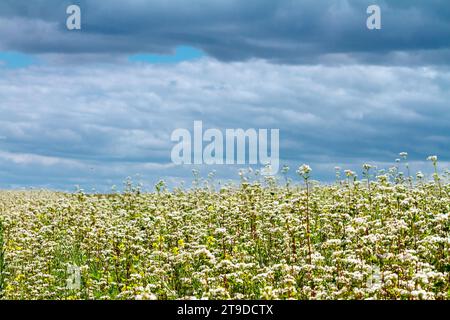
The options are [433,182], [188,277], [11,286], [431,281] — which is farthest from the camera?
[433,182]

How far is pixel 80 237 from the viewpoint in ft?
73.4

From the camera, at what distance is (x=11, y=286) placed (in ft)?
55.5

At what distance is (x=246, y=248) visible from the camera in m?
18.0

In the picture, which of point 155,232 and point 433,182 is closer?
point 155,232

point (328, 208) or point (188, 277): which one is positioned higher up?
point (328, 208)

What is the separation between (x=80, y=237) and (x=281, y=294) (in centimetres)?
1191

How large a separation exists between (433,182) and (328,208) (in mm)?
7355

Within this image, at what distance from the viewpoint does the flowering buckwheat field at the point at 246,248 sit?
1229cm

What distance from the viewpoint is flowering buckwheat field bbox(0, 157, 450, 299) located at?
1229 centimetres
